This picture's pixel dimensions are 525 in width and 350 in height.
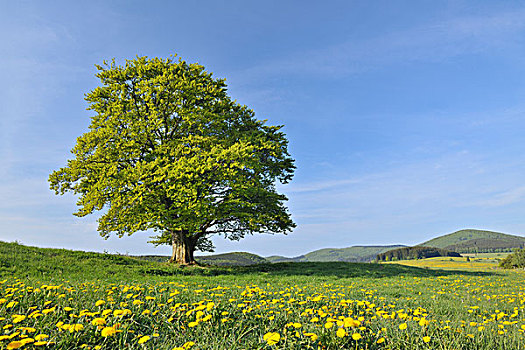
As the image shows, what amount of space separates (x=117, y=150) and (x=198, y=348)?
17374mm

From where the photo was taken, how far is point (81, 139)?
1831 cm

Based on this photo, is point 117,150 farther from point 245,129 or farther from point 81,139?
point 245,129

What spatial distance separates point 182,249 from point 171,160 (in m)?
5.78

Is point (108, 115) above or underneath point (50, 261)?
above

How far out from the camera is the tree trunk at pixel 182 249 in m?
19.6

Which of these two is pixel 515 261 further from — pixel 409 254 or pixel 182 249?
pixel 409 254

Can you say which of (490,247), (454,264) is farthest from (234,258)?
(490,247)

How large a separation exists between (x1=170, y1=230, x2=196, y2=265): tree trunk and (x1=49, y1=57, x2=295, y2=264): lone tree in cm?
6

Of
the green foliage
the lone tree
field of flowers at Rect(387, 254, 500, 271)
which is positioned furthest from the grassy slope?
the green foliage

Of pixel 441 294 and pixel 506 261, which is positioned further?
pixel 506 261

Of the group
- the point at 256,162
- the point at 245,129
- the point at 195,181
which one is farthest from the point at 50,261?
the point at 245,129

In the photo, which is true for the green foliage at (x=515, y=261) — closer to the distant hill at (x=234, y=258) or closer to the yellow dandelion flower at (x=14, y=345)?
the distant hill at (x=234, y=258)

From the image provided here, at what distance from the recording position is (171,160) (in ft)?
59.3

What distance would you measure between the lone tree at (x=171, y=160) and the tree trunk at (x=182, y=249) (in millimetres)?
63
